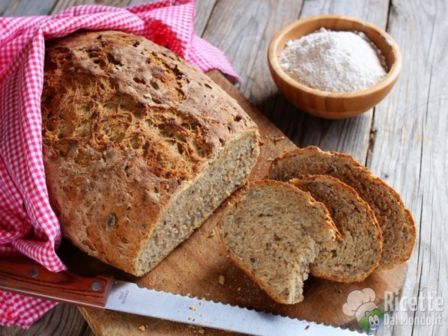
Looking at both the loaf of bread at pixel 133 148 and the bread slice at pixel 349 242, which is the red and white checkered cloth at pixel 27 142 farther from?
the bread slice at pixel 349 242

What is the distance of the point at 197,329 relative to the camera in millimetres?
2721

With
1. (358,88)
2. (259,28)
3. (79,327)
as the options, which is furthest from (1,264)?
(259,28)

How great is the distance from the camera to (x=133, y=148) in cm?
286

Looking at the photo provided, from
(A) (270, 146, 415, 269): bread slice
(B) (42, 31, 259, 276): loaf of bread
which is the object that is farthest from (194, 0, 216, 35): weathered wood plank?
(A) (270, 146, 415, 269): bread slice

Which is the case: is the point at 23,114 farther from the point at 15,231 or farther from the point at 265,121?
the point at 265,121

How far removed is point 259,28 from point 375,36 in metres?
0.99

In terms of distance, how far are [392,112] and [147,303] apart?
2.10 meters

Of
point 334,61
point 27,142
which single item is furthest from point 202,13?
point 27,142

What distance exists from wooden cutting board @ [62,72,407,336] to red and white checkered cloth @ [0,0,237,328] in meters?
0.24

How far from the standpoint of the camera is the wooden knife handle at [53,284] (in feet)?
9.05

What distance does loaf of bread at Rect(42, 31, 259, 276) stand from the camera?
2770mm

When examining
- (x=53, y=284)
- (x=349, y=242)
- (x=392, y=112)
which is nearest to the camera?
(x=349, y=242)

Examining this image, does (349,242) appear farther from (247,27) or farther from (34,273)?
(247,27)

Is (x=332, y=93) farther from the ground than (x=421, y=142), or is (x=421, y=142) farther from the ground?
(x=332, y=93)
